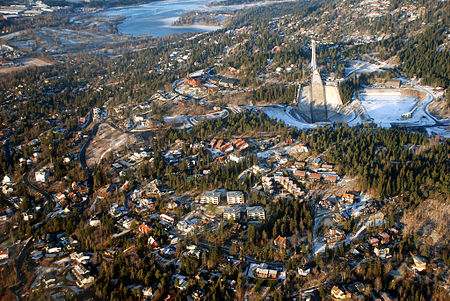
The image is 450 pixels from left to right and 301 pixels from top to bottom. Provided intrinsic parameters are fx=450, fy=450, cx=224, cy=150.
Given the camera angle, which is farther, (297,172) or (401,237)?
(297,172)

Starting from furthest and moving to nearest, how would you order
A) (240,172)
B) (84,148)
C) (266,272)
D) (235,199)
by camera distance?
(84,148) < (240,172) < (235,199) < (266,272)

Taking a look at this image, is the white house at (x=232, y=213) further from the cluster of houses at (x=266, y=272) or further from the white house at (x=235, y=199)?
the cluster of houses at (x=266, y=272)

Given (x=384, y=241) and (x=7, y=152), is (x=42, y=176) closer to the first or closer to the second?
(x=7, y=152)

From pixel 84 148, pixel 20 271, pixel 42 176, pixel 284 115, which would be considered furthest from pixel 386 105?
pixel 20 271

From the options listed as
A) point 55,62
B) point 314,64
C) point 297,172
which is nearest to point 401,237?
point 297,172

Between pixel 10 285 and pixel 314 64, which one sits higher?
pixel 314 64

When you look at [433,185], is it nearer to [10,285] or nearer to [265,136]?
[265,136]

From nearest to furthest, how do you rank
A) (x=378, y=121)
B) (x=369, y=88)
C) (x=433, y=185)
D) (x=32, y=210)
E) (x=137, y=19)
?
(x=433, y=185) < (x=32, y=210) < (x=378, y=121) < (x=369, y=88) < (x=137, y=19)

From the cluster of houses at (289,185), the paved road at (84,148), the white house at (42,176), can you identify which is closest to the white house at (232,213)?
the cluster of houses at (289,185)
